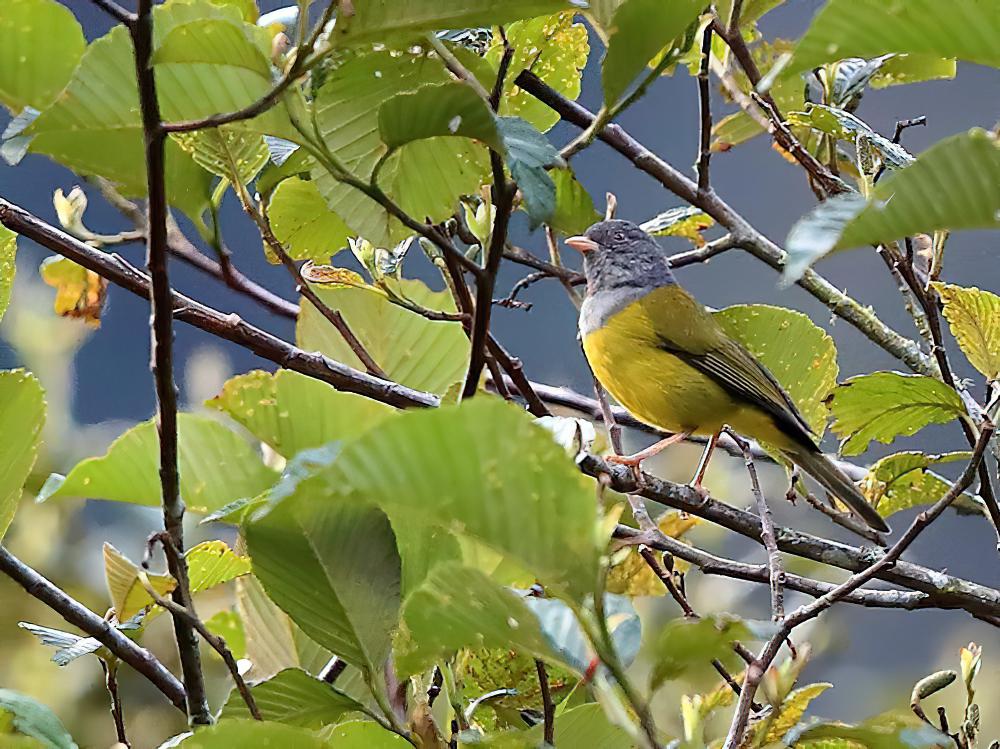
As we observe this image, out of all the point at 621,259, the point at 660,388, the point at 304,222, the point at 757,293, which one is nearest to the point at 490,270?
the point at 304,222

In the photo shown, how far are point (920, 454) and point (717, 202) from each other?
0.26 m

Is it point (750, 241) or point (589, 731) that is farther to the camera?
point (750, 241)

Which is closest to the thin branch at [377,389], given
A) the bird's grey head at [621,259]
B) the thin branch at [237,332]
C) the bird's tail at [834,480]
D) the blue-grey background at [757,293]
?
the thin branch at [237,332]

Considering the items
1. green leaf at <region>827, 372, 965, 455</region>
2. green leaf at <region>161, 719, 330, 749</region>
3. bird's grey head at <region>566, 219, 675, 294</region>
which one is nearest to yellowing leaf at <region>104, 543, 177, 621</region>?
green leaf at <region>161, 719, 330, 749</region>

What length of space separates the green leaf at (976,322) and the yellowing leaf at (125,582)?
0.43 meters

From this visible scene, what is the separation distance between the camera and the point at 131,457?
1.07 ft

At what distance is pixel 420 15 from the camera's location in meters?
0.25

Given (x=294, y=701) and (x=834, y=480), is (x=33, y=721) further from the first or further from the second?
(x=834, y=480)

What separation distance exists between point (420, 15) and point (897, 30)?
0.12 m

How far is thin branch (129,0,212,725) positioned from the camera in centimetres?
23

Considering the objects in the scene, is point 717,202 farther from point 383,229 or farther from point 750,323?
point 383,229

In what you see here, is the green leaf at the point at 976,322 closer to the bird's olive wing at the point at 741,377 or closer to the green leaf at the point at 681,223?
the green leaf at the point at 681,223

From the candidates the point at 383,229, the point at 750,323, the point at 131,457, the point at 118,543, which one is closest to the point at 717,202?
the point at 750,323

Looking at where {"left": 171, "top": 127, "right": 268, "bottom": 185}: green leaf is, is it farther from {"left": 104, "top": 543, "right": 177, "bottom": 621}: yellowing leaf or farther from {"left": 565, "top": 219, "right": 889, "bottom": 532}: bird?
{"left": 565, "top": 219, "right": 889, "bottom": 532}: bird
